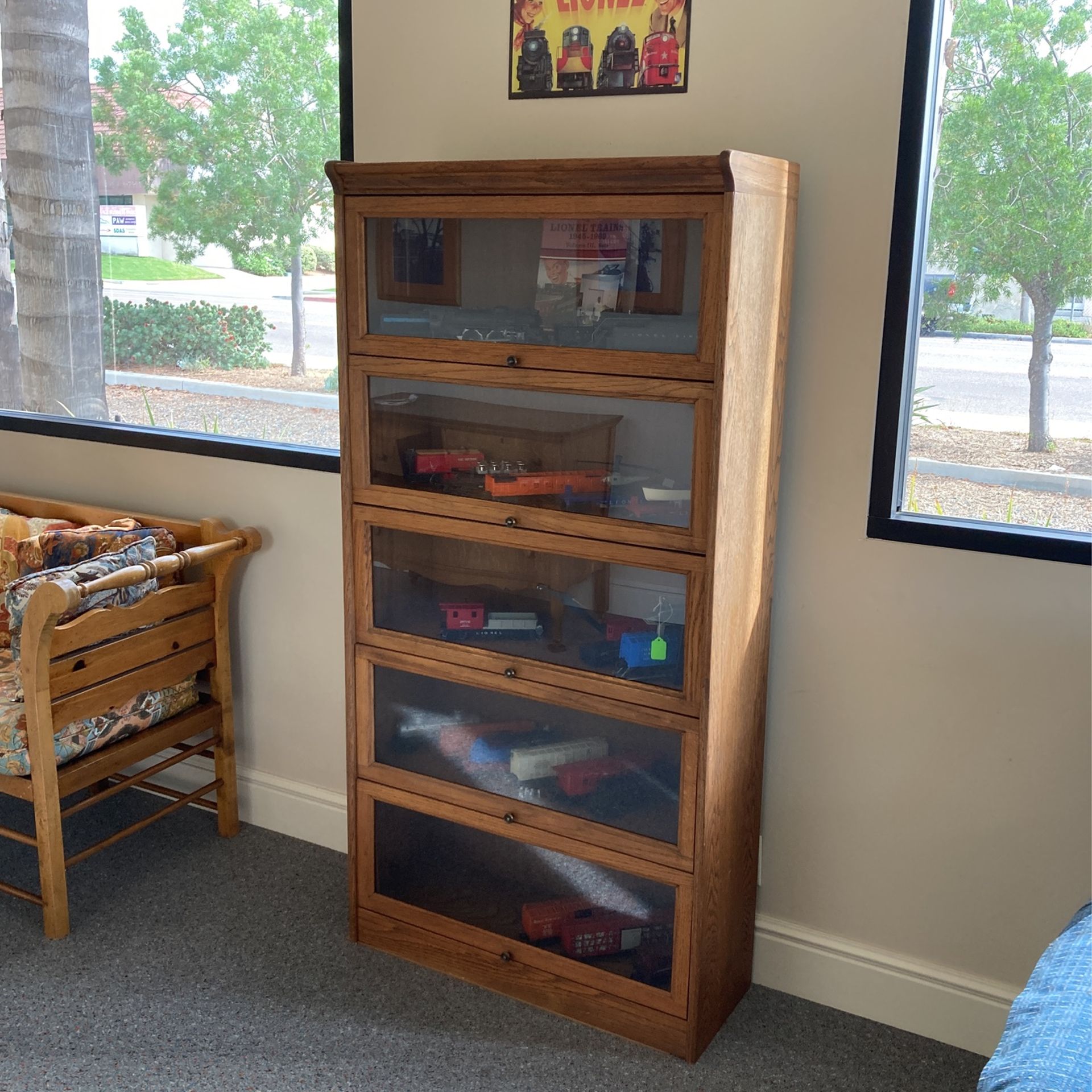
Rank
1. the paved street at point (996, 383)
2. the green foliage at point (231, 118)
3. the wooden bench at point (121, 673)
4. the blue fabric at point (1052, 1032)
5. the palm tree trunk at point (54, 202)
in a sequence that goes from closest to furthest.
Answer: the blue fabric at point (1052, 1032), the paved street at point (996, 383), the wooden bench at point (121, 673), the green foliage at point (231, 118), the palm tree trunk at point (54, 202)

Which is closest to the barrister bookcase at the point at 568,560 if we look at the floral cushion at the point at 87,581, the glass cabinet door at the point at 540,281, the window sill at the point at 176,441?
the glass cabinet door at the point at 540,281

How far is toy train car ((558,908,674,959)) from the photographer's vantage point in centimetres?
212

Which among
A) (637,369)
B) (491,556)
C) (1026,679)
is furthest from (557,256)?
(1026,679)

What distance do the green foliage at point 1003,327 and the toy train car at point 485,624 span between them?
0.93 m

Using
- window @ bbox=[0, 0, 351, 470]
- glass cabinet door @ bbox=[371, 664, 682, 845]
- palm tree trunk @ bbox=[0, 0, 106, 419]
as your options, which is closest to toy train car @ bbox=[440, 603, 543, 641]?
glass cabinet door @ bbox=[371, 664, 682, 845]

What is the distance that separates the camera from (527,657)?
7.00 ft

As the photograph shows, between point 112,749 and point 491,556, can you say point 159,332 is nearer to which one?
point 112,749

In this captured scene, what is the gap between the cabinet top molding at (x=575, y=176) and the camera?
1743mm

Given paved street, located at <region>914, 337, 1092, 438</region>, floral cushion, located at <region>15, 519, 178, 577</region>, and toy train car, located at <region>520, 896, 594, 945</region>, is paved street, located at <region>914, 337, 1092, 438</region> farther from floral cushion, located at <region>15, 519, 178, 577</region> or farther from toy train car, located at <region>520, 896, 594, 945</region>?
floral cushion, located at <region>15, 519, 178, 577</region>

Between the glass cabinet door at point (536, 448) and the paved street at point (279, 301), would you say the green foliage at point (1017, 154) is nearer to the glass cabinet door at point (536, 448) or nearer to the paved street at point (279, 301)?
the glass cabinet door at point (536, 448)

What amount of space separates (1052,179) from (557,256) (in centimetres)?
84

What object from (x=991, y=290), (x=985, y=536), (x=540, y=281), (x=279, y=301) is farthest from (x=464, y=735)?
(x=991, y=290)

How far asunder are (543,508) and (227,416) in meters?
1.19

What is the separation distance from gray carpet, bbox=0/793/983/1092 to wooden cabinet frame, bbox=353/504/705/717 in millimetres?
699
